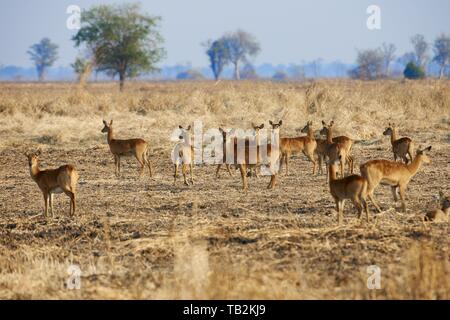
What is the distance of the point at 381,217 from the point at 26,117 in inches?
669

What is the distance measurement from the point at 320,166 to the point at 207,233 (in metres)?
7.17

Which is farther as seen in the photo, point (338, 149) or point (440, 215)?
point (338, 149)

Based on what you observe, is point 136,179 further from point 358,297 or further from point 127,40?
point 127,40

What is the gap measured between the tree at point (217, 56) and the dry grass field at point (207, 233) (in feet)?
287

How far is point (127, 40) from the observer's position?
49938 millimetres

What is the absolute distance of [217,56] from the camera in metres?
111

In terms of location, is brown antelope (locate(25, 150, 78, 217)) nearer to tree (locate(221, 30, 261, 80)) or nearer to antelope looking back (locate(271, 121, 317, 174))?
antelope looking back (locate(271, 121, 317, 174))

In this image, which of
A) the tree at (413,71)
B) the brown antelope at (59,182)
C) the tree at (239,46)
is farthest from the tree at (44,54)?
the brown antelope at (59,182)

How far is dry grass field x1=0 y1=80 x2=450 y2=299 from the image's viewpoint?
8.64 metres

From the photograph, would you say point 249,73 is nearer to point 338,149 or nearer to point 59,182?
point 338,149

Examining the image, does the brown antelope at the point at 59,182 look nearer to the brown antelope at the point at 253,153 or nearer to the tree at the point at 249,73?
the brown antelope at the point at 253,153

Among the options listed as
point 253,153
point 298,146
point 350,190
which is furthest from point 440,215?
point 298,146

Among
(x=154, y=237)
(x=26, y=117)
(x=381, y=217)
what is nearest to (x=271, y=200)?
(x=381, y=217)
